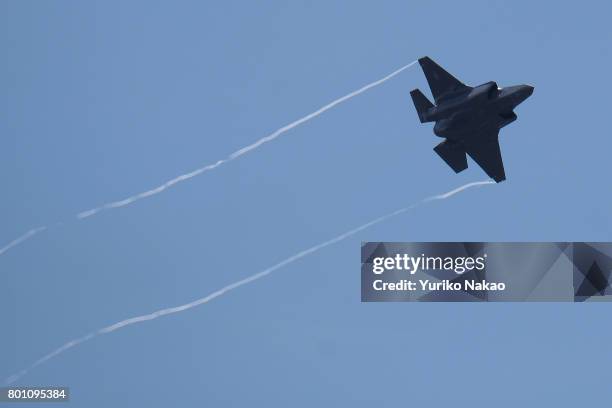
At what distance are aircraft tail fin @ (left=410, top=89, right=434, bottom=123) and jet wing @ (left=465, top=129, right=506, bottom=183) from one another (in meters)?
4.87

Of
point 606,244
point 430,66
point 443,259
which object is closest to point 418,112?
point 430,66

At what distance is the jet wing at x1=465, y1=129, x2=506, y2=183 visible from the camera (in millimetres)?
64938

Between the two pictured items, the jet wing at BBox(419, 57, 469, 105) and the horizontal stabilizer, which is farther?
the horizontal stabilizer

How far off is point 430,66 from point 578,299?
15.7 metres

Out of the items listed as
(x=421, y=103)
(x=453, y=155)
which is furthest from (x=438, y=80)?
(x=453, y=155)

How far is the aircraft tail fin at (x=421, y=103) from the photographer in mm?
61125

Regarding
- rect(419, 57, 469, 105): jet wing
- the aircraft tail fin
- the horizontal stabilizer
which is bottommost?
the horizontal stabilizer

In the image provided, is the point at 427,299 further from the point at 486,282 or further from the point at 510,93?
the point at 510,93

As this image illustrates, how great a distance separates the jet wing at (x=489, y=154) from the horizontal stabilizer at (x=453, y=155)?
26.2 inches

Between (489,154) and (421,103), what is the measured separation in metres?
7.46

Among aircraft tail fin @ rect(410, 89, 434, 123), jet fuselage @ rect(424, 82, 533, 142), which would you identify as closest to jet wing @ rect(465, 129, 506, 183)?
jet fuselage @ rect(424, 82, 533, 142)

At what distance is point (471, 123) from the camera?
60.9m

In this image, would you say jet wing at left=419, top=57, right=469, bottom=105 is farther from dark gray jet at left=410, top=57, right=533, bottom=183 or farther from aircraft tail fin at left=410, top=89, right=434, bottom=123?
aircraft tail fin at left=410, top=89, right=434, bottom=123

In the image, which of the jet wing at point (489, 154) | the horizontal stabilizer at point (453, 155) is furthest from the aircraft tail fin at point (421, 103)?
the jet wing at point (489, 154)
